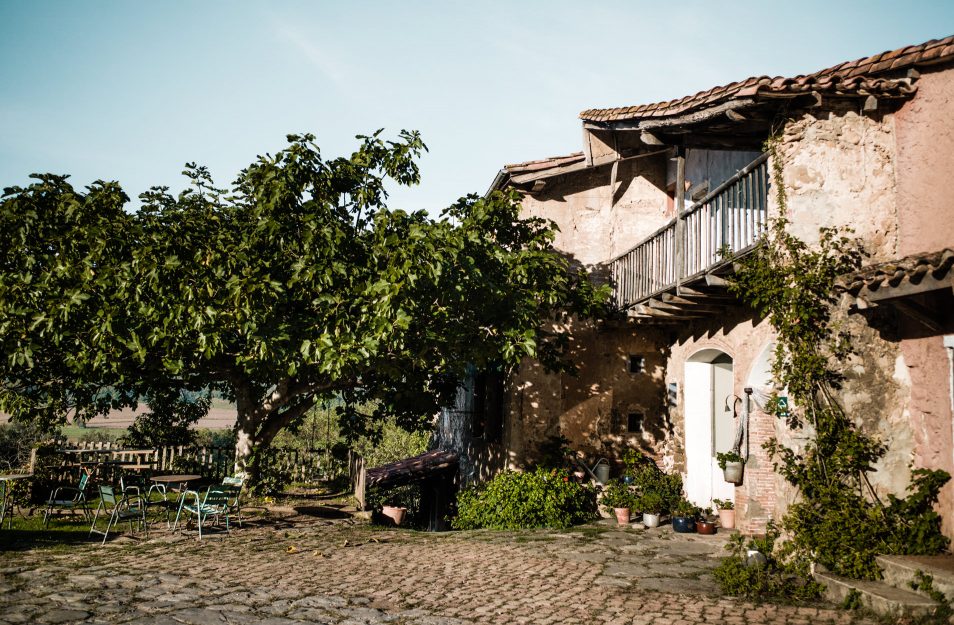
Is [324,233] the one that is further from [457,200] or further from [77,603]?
[77,603]

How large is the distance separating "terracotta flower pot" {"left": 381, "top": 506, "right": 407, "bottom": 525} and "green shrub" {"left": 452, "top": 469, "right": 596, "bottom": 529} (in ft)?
13.8

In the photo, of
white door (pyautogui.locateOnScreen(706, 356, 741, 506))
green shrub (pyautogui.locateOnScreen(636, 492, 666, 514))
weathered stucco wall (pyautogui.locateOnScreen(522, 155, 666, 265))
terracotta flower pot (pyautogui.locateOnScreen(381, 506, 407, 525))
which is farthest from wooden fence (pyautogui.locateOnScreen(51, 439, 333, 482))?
white door (pyautogui.locateOnScreen(706, 356, 741, 506))

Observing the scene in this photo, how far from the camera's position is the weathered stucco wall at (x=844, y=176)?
7395mm

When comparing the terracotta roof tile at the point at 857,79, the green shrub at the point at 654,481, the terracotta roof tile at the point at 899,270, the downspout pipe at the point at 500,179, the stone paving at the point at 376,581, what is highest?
the downspout pipe at the point at 500,179

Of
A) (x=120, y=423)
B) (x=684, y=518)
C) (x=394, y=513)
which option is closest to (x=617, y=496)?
(x=684, y=518)

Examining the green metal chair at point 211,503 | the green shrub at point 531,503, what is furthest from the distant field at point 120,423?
the green metal chair at point 211,503

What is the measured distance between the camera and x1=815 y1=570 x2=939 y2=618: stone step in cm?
552

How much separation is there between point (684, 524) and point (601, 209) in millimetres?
6108

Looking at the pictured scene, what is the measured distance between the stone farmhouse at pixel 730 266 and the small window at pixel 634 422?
34mm

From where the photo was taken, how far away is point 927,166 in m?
7.08

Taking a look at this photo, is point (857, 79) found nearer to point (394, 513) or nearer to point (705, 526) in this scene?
point (705, 526)

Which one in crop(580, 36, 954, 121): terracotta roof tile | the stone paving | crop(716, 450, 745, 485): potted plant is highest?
crop(580, 36, 954, 121): terracotta roof tile

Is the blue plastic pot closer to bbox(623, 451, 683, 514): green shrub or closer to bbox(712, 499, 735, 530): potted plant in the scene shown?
bbox(712, 499, 735, 530): potted plant

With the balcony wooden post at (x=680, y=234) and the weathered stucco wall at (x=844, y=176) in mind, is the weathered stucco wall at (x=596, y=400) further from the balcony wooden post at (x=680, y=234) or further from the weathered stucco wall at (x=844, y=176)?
the weathered stucco wall at (x=844, y=176)
